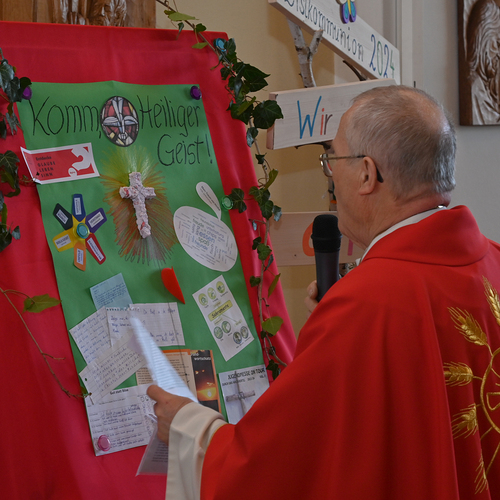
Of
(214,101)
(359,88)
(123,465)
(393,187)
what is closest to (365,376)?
(393,187)

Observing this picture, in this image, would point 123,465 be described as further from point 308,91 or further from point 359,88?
point 359,88

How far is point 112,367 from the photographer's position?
1233mm

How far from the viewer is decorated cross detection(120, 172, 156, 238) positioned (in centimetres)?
133

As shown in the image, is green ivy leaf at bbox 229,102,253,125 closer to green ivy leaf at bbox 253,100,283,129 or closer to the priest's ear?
green ivy leaf at bbox 253,100,283,129

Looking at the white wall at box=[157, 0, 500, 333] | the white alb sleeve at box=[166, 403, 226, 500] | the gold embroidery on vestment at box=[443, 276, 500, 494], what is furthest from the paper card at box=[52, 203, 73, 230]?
the white wall at box=[157, 0, 500, 333]

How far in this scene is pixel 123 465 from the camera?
1.20 metres

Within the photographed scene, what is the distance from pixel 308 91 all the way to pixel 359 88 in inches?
8.8

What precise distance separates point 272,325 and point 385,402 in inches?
24.2

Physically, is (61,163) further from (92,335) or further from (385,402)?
(385,402)

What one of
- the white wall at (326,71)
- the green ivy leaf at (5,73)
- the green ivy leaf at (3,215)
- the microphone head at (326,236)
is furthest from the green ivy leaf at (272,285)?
the white wall at (326,71)

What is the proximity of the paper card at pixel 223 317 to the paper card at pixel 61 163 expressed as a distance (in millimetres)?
389

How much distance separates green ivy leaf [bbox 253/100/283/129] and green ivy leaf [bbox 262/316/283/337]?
53cm

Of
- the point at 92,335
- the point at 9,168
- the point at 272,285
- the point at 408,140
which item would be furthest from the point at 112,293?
the point at 408,140

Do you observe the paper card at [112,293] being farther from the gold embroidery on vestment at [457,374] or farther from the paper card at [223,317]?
the gold embroidery on vestment at [457,374]
